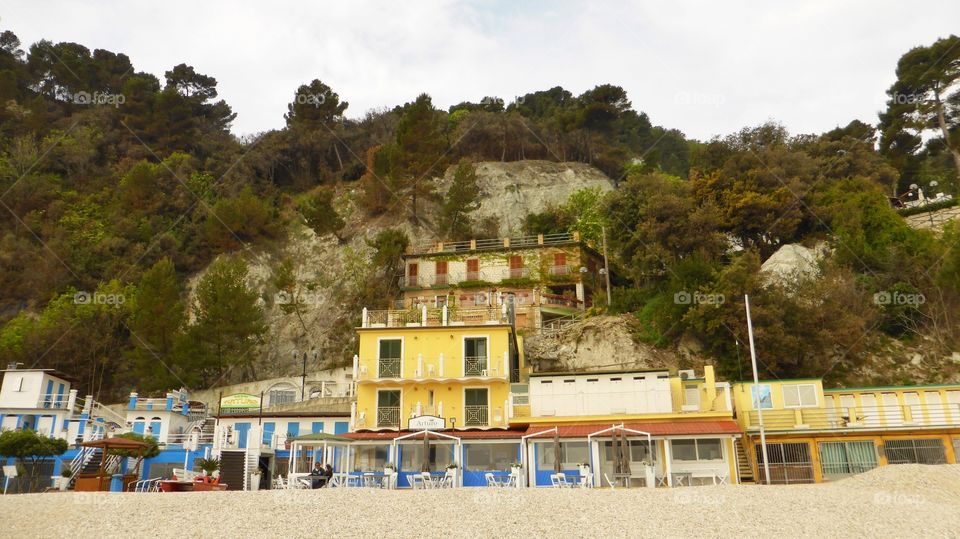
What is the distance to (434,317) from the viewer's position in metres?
32.5

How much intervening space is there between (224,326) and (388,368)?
1504 cm

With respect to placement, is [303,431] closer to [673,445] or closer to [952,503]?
[673,445]

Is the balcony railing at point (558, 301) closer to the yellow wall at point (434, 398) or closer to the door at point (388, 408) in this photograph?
the yellow wall at point (434, 398)

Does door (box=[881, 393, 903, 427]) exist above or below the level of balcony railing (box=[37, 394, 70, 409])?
below

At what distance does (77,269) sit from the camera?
5122 cm

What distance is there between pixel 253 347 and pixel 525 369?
17852 millimetres

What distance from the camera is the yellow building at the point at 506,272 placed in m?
45.6

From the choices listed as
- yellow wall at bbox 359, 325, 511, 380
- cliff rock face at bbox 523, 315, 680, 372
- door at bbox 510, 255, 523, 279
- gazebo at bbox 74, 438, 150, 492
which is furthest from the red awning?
door at bbox 510, 255, 523, 279

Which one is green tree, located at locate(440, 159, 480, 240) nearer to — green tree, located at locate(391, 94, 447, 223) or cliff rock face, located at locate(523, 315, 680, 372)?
green tree, located at locate(391, 94, 447, 223)

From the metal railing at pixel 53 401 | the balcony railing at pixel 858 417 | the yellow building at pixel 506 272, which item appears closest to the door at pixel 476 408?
the balcony railing at pixel 858 417

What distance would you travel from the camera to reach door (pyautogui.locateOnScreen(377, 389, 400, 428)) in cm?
3047

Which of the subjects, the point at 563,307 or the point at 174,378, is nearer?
the point at 174,378

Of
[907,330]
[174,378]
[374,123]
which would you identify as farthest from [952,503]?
[374,123]

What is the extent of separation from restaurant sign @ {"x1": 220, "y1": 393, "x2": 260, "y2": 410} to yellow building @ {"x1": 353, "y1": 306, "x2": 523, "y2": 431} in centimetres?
867
